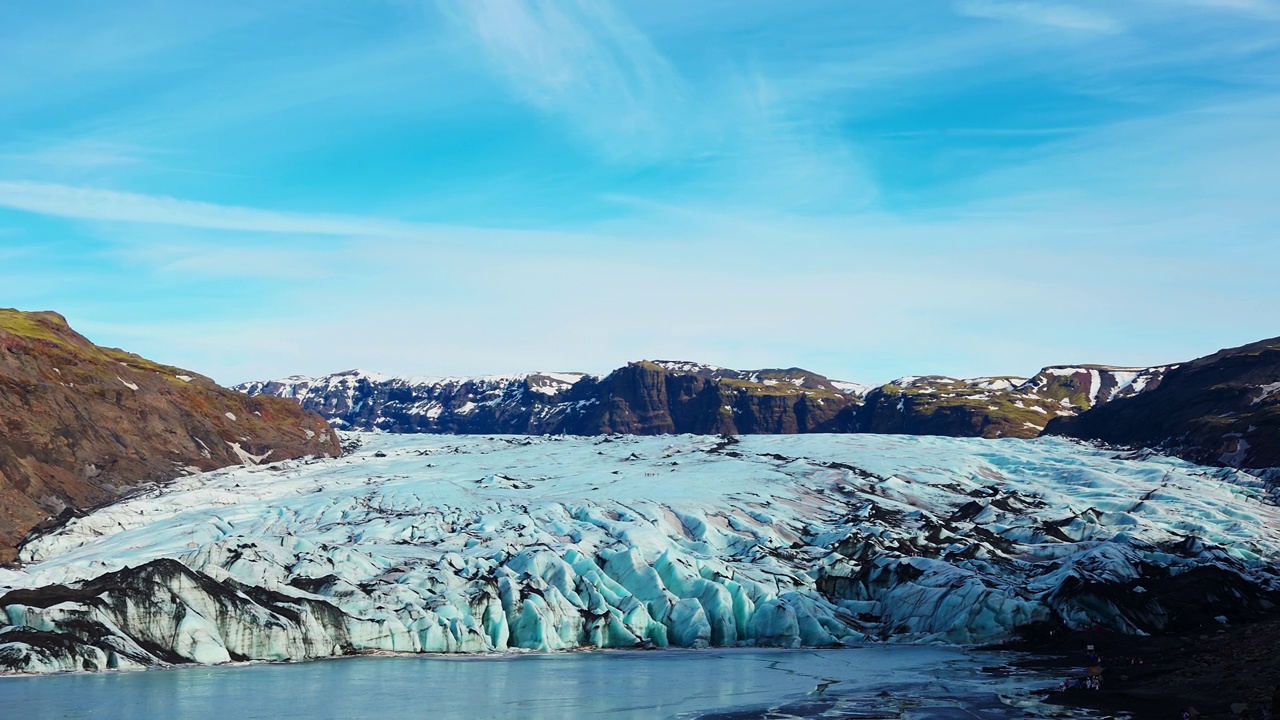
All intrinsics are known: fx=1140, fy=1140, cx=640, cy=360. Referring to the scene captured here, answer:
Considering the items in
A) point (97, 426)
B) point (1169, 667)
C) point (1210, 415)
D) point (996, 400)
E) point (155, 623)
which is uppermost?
point (996, 400)

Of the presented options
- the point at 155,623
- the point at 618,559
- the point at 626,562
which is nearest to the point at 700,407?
the point at 618,559

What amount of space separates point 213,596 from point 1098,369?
16984 centimetres

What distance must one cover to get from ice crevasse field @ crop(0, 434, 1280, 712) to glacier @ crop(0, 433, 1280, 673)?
4.8 inches

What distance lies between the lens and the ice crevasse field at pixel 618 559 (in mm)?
45125

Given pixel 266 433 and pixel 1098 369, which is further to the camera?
pixel 1098 369

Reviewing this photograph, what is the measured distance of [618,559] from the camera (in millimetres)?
56531

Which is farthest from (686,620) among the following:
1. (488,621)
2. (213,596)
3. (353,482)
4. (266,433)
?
(266,433)

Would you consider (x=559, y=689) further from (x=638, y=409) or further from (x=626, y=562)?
(x=638, y=409)

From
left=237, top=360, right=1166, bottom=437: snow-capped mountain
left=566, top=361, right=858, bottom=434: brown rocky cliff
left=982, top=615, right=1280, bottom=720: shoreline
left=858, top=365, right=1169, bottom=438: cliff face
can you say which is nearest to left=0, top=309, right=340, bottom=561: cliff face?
left=982, top=615, right=1280, bottom=720: shoreline

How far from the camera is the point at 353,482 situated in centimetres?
8300

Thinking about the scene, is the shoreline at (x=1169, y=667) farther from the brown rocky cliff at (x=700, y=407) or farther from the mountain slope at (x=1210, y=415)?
the brown rocky cliff at (x=700, y=407)

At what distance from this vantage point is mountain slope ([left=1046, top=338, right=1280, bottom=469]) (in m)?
97.9

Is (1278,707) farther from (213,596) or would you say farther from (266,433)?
(266,433)

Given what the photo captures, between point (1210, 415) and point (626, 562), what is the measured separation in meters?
78.2
